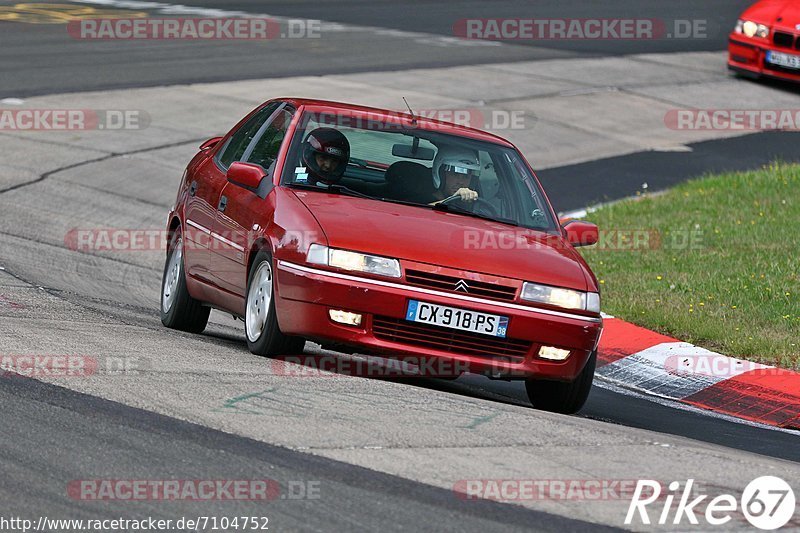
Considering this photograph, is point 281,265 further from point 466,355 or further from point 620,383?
point 620,383

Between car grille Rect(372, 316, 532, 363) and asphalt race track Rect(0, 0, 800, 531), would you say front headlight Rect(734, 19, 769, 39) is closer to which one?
asphalt race track Rect(0, 0, 800, 531)

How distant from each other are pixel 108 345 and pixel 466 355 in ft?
6.18

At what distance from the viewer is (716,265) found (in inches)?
502

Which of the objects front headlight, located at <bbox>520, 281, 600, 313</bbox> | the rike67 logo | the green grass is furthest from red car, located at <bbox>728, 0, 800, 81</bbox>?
the rike67 logo

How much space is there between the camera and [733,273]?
12.4 m

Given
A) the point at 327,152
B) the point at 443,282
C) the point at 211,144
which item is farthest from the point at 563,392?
the point at 211,144

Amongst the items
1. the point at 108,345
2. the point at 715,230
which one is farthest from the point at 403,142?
the point at 715,230

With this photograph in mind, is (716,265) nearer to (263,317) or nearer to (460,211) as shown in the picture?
(460,211)

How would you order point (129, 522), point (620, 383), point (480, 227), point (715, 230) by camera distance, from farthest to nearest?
point (715, 230) < point (620, 383) < point (480, 227) < point (129, 522)

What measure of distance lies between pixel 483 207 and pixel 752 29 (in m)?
15.2

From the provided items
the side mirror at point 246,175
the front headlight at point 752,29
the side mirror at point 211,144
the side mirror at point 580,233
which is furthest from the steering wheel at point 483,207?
the front headlight at point 752,29

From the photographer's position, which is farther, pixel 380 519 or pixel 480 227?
pixel 480 227

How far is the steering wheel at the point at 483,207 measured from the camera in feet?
28.9

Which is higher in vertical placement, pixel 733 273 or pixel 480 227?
pixel 480 227
